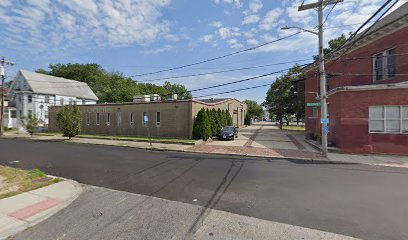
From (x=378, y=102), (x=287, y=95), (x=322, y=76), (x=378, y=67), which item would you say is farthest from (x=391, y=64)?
(x=287, y=95)

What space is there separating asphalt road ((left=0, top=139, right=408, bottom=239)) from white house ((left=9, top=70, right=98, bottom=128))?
3297 centimetres

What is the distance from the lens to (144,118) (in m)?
20.6

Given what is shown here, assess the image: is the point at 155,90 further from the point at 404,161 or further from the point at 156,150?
the point at 404,161

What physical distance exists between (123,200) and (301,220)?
15.4ft

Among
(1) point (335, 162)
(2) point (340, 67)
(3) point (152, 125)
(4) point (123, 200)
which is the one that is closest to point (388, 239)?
(4) point (123, 200)

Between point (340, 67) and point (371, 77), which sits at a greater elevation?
point (340, 67)

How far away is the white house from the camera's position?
1518 inches

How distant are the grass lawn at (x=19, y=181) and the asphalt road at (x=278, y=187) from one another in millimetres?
875

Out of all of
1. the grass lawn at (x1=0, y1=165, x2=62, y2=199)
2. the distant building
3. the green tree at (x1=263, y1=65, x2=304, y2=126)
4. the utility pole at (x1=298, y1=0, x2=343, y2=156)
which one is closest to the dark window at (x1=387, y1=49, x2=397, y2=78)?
the utility pole at (x1=298, y1=0, x2=343, y2=156)

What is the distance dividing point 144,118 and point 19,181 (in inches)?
507

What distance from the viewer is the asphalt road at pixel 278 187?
4.99 meters

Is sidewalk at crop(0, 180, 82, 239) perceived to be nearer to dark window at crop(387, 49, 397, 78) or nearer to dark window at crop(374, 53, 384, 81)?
dark window at crop(387, 49, 397, 78)

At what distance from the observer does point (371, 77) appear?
18.0m

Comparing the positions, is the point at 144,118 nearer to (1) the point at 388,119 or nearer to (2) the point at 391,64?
(1) the point at 388,119
